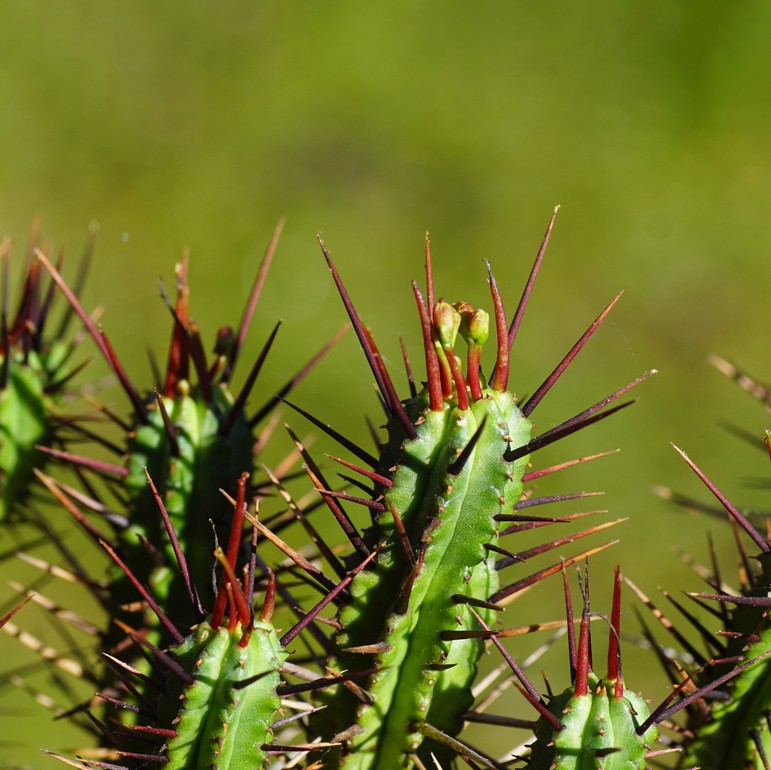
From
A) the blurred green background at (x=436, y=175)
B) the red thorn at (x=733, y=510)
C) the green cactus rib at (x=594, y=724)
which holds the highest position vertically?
the blurred green background at (x=436, y=175)

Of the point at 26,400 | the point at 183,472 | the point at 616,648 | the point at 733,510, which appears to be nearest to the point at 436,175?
the point at 26,400

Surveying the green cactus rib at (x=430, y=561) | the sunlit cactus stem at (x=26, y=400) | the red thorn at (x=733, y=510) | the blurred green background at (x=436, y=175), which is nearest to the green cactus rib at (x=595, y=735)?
the green cactus rib at (x=430, y=561)

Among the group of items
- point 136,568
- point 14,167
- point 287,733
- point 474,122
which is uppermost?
point 474,122

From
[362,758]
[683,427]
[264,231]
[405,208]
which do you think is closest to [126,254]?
[264,231]

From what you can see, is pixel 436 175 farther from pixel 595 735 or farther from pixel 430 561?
pixel 595 735

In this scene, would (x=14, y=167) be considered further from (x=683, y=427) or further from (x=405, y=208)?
(x=683, y=427)

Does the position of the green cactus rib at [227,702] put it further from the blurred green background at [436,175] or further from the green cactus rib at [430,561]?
the blurred green background at [436,175]
